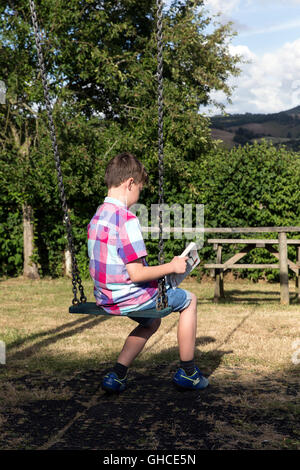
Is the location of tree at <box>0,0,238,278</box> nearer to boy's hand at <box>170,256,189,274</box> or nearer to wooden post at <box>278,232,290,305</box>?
wooden post at <box>278,232,290,305</box>

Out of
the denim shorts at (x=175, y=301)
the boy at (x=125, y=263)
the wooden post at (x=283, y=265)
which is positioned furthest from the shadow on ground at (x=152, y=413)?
the wooden post at (x=283, y=265)

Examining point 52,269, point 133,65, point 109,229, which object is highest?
point 133,65

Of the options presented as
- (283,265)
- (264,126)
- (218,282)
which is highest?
(264,126)

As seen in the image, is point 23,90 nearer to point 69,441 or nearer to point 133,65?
point 133,65

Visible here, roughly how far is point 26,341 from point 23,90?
6.72 metres

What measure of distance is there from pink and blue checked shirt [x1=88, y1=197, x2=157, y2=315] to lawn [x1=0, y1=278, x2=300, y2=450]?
0.68 m

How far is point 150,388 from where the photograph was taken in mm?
3980

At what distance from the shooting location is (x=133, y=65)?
11852 millimetres

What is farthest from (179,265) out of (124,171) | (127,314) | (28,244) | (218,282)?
(28,244)

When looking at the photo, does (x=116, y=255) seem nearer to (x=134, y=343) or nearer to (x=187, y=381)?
(x=134, y=343)

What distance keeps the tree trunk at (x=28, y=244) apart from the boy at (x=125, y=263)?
812 centimetres

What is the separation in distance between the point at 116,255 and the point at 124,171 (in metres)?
0.55

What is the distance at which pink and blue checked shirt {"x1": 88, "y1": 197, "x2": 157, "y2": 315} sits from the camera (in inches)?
136

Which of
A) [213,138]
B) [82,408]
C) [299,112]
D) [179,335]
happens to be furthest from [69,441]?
[299,112]
